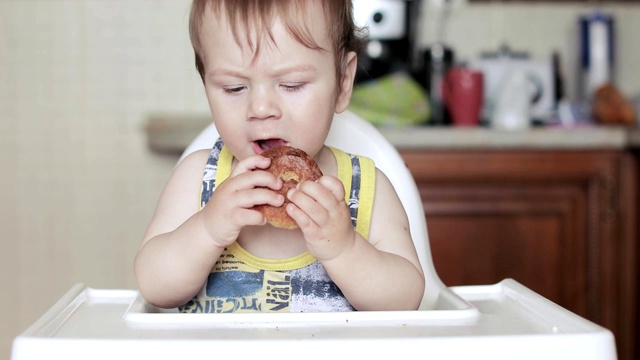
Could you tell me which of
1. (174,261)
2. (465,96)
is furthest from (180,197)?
(465,96)

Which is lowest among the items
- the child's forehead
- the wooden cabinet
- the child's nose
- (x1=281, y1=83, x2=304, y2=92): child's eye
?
the wooden cabinet

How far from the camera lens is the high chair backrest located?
4.05 feet

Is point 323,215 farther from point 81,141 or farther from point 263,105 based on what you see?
point 81,141

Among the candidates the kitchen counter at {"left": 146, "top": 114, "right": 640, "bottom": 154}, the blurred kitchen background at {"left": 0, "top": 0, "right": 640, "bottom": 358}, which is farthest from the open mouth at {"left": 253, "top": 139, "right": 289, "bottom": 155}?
the blurred kitchen background at {"left": 0, "top": 0, "right": 640, "bottom": 358}

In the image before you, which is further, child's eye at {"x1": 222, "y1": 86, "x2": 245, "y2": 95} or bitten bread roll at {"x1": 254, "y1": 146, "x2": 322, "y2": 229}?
child's eye at {"x1": 222, "y1": 86, "x2": 245, "y2": 95}

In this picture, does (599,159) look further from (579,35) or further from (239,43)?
(239,43)

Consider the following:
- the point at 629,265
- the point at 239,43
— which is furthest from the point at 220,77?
the point at 629,265

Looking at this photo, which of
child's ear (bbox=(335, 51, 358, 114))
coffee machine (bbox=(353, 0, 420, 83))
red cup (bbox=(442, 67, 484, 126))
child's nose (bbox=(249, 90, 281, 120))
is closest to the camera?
child's nose (bbox=(249, 90, 281, 120))

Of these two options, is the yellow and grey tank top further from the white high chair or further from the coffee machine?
the coffee machine

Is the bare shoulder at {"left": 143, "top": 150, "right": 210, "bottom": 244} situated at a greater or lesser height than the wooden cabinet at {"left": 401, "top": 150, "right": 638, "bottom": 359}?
greater

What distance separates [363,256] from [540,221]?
1365 mm

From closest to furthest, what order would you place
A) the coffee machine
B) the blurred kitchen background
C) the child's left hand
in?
the child's left hand, the coffee machine, the blurred kitchen background

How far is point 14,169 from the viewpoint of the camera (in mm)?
2465

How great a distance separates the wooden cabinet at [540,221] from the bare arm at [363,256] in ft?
3.47
